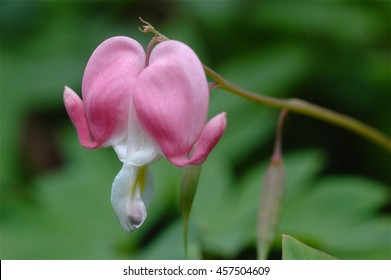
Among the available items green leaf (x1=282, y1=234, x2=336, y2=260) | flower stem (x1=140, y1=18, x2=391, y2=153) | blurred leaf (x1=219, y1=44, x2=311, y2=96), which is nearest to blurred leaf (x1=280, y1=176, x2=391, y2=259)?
flower stem (x1=140, y1=18, x2=391, y2=153)

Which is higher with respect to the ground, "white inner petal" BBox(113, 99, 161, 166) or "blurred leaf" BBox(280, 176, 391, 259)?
"white inner petal" BBox(113, 99, 161, 166)

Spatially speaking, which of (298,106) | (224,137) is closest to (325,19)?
(224,137)

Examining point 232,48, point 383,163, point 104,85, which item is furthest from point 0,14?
point 104,85

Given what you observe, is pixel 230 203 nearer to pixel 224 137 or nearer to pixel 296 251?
pixel 224 137

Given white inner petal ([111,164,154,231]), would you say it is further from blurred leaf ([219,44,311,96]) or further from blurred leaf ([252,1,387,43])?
blurred leaf ([252,1,387,43])

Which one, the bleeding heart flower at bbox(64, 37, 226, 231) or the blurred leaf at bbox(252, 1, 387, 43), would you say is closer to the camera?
the bleeding heart flower at bbox(64, 37, 226, 231)

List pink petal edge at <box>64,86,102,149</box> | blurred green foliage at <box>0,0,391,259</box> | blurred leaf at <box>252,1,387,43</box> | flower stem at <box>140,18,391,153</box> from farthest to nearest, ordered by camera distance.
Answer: blurred leaf at <box>252,1,387,43</box>, blurred green foliage at <box>0,0,391,259</box>, flower stem at <box>140,18,391,153</box>, pink petal edge at <box>64,86,102,149</box>

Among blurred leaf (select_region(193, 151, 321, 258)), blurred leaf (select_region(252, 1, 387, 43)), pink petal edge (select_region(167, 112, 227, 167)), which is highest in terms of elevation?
pink petal edge (select_region(167, 112, 227, 167))
